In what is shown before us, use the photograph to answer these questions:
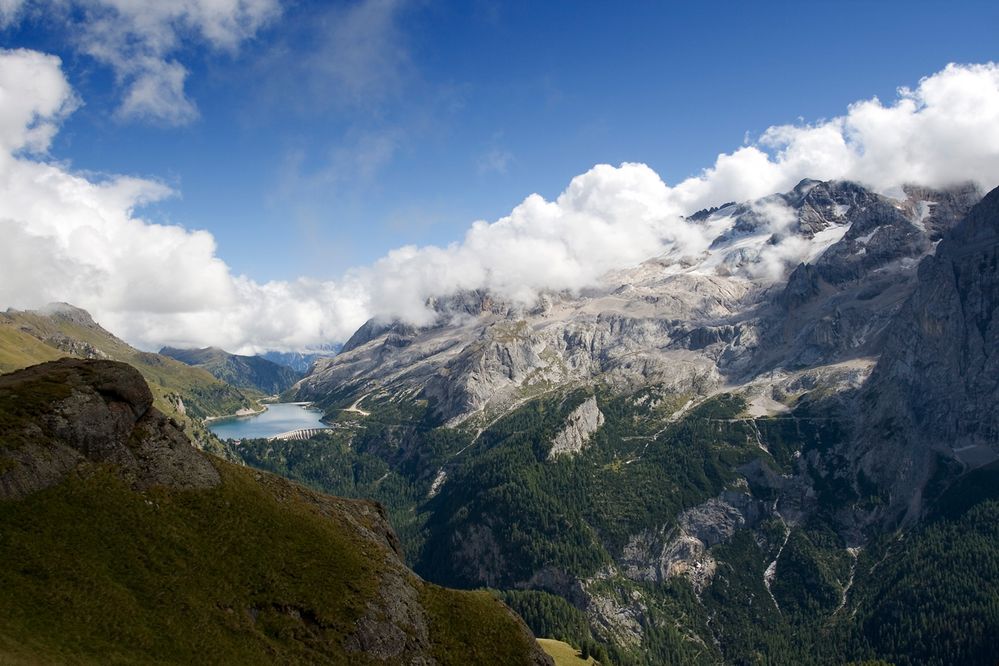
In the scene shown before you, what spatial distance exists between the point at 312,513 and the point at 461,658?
81.3 ft

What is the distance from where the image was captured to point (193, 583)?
198ft

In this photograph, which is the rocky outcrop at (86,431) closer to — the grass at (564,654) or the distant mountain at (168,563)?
the distant mountain at (168,563)

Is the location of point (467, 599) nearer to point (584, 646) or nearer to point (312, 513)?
point (312, 513)

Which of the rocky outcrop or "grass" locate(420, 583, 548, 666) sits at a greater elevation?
the rocky outcrop

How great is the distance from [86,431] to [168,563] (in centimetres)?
1606

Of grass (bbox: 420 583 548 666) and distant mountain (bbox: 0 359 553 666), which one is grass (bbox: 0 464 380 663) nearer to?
distant mountain (bbox: 0 359 553 666)

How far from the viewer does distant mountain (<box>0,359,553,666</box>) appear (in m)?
51.8

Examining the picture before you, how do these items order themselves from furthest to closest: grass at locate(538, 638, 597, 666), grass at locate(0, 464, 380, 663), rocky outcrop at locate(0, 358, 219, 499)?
grass at locate(538, 638, 597, 666), rocky outcrop at locate(0, 358, 219, 499), grass at locate(0, 464, 380, 663)

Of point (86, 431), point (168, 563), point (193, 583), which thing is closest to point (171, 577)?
point (168, 563)

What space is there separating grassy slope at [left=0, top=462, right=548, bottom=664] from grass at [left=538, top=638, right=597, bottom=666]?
7641 centimetres

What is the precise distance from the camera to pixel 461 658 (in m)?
71.8

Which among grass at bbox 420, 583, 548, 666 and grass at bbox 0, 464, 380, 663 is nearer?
grass at bbox 0, 464, 380, 663

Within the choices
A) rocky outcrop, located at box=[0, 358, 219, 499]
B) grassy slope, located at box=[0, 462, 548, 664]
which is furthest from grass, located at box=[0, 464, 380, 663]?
rocky outcrop, located at box=[0, 358, 219, 499]

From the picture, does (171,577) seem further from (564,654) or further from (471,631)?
(564,654)
